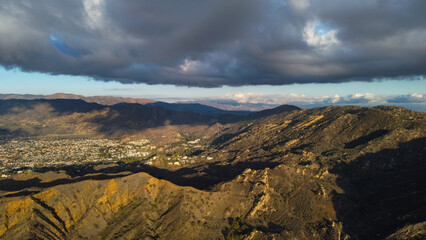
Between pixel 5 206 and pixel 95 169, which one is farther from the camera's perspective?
pixel 95 169

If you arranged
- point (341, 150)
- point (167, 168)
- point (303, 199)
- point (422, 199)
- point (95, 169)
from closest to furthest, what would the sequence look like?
point (422, 199), point (303, 199), point (341, 150), point (95, 169), point (167, 168)

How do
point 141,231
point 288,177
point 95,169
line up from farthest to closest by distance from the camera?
point 95,169 < point 288,177 < point 141,231

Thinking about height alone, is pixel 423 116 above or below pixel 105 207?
above

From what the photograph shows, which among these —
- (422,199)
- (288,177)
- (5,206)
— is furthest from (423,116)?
(5,206)

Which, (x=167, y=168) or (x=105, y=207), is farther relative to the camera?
(x=167, y=168)

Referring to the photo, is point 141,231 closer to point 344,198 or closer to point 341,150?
point 344,198

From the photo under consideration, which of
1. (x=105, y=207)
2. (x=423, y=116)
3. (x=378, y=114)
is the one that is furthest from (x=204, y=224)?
(x=423, y=116)

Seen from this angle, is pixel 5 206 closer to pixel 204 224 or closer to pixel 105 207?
pixel 105 207

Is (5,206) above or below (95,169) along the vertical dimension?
above

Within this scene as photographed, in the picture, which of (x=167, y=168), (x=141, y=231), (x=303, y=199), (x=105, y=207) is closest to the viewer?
(x=141, y=231)

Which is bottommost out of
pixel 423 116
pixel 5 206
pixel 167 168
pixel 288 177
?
pixel 167 168
